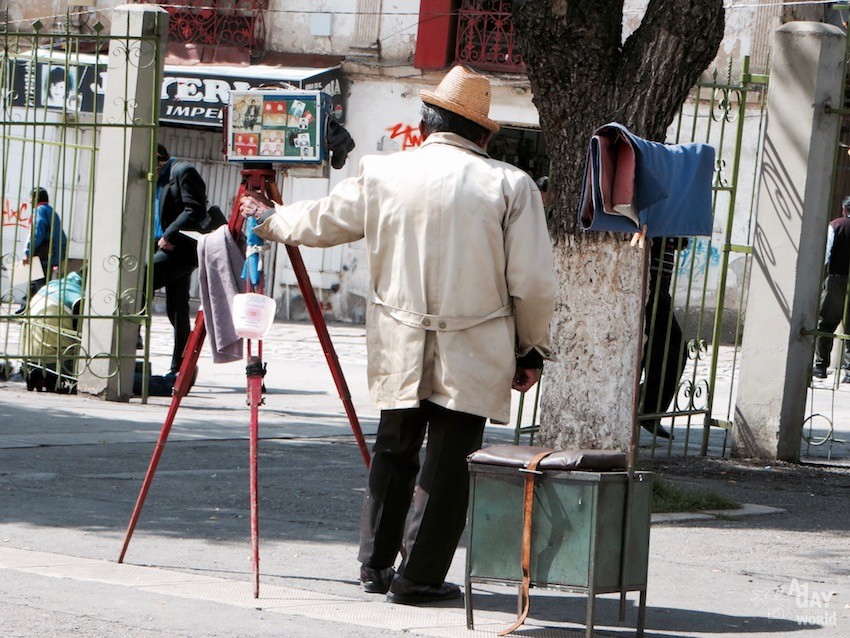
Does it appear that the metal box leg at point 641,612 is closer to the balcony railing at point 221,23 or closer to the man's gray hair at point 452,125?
the man's gray hair at point 452,125

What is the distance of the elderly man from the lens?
5055 millimetres

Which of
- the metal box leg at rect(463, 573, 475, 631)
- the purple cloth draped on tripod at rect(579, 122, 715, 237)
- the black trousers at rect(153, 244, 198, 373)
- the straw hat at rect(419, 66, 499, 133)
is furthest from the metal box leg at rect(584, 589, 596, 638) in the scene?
the black trousers at rect(153, 244, 198, 373)

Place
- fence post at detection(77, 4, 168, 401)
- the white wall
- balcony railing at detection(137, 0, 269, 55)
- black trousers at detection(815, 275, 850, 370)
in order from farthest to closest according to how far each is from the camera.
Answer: balcony railing at detection(137, 0, 269, 55), the white wall, black trousers at detection(815, 275, 850, 370), fence post at detection(77, 4, 168, 401)

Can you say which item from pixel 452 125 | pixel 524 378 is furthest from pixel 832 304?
pixel 452 125

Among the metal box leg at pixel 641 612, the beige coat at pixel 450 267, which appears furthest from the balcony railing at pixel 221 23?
the metal box leg at pixel 641 612

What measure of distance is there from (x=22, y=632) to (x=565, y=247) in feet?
12.8

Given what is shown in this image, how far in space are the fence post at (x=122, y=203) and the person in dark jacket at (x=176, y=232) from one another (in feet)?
2.62

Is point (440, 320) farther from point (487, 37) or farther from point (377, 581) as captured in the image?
point (487, 37)

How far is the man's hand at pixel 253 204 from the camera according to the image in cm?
550

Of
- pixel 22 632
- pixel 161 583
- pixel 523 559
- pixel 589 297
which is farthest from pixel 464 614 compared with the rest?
pixel 589 297

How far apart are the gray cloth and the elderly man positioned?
1.52 ft

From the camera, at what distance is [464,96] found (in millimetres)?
5195

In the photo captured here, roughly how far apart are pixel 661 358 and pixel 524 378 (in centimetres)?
464

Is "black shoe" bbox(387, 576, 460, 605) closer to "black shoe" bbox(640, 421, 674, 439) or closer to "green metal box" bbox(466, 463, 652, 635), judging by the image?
"green metal box" bbox(466, 463, 652, 635)
